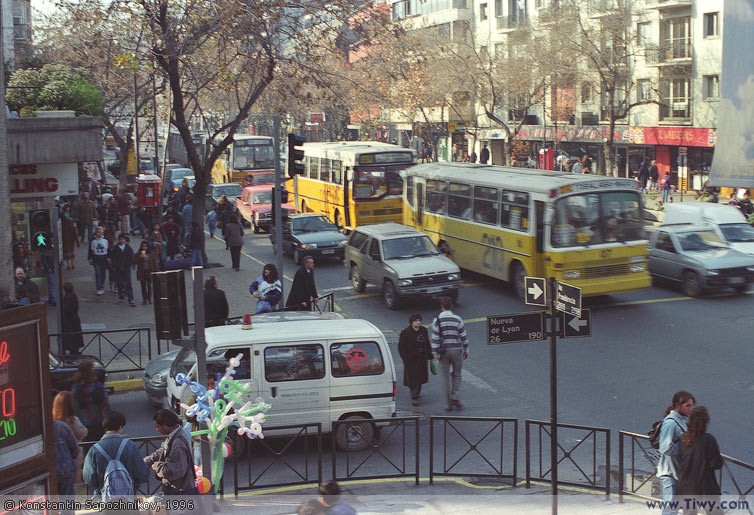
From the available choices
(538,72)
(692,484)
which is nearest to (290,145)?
(692,484)

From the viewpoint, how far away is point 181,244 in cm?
2919

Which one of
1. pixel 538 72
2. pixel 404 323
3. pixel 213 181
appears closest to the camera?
pixel 404 323

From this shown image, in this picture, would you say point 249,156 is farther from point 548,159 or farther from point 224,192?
point 548,159

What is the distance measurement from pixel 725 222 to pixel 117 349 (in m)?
15.4

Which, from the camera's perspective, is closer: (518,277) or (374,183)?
(518,277)

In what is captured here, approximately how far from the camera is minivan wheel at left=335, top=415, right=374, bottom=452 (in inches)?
442

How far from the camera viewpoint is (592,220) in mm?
18719

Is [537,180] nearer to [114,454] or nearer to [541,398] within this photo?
[541,398]

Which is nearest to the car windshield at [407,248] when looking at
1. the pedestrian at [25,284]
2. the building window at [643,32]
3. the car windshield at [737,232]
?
the pedestrian at [25,284]

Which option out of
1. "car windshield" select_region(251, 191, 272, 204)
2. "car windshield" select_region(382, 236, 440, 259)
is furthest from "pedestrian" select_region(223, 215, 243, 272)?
"car windshield" select_region(251, 191, 272, 204)

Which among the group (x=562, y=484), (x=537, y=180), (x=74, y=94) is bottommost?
(x=562, y=484)

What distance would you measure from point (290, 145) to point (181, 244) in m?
11.4

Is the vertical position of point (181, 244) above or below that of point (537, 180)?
below

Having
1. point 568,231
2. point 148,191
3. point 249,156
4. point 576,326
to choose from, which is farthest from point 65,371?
point 249,156
